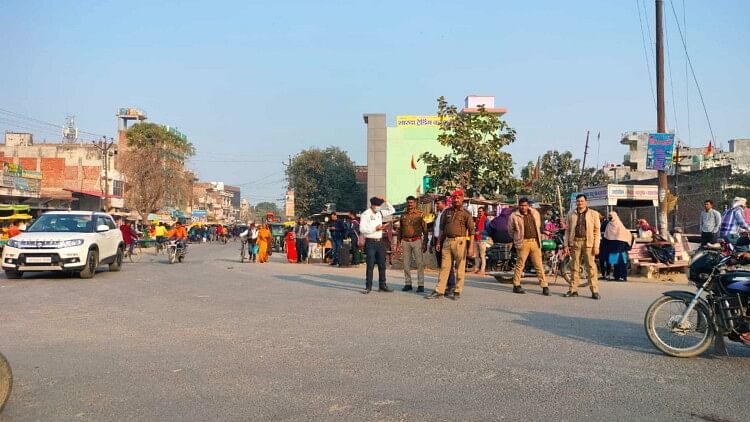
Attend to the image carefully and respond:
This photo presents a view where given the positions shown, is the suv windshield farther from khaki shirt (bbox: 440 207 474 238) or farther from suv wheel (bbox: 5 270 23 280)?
khaki shirt (bbox: 440 207 474 238)

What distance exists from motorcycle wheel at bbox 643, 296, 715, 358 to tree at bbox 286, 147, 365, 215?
60.2 metres

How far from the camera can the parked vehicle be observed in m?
22.7

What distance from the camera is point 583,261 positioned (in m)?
11.4

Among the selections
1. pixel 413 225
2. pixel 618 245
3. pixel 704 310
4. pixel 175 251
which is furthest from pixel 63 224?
pixel 704 310

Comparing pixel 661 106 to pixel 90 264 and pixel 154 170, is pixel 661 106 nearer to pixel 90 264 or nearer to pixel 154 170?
pixel 90 264

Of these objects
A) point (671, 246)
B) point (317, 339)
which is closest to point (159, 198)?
point (671, 246)

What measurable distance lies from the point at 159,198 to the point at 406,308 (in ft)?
174

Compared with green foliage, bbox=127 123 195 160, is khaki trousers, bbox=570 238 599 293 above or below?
below

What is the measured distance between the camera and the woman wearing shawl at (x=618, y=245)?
1453cm

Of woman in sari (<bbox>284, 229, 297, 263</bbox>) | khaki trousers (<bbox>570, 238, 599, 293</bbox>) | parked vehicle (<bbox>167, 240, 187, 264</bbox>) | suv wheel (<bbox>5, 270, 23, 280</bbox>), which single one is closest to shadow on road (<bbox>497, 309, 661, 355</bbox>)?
khaki trousers (<bbox>570, 238, 599, 293</bbox>)

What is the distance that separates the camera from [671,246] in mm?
16469

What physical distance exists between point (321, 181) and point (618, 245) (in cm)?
5337

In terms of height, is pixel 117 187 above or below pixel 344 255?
above

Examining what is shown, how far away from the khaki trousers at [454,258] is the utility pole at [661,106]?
406 inches
